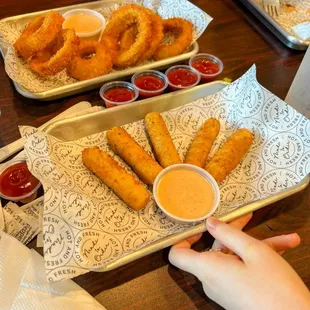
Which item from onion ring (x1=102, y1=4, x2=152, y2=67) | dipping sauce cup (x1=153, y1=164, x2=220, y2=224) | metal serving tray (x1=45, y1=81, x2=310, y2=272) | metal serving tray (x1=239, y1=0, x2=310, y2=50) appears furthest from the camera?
metal serving tray (x1=239, y1=0, x2=310, y2=50)

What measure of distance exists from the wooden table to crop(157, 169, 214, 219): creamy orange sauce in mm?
132

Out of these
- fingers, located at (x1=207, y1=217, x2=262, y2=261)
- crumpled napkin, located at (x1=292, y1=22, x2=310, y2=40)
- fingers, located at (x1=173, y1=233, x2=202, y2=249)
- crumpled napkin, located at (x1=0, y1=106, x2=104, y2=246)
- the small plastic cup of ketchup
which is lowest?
crumpled napkin, located at (x1=0, y1=106, x2=104, y2=246)

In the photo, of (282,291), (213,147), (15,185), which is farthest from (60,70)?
(282,291)

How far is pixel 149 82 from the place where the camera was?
2.20 meters

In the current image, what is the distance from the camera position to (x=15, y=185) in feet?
5.31

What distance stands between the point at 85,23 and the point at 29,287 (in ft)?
6.14

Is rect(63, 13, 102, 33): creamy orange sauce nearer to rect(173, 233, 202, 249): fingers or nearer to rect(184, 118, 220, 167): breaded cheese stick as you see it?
rect(184, 118, 220, 167): breaded cheese stick

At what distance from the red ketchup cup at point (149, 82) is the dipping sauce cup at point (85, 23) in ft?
1.66

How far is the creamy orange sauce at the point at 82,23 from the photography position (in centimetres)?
253

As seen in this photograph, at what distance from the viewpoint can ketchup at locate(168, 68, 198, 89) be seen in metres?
2.22

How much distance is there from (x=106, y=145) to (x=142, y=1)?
1.41 meters

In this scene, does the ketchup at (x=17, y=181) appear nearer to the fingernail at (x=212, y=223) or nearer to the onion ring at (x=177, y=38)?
the fingernail at (x=212, y=223)

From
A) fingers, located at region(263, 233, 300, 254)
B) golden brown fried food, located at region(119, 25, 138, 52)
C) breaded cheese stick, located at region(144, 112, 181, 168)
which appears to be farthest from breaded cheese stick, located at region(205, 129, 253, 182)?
golden brown fried food, located at region(119, 25, 138, 52)

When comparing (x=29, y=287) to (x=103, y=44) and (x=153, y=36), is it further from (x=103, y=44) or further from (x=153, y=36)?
(x=153, y=36)
